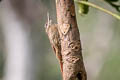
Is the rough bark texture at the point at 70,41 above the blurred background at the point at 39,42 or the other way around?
above

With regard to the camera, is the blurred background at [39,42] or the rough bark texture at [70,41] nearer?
the rough bark texture at [70,41]

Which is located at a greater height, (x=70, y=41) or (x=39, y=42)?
(x=70, y=41)

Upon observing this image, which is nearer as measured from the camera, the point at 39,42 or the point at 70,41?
the point at 70,41

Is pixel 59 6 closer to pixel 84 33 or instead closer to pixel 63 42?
pixel 63 42

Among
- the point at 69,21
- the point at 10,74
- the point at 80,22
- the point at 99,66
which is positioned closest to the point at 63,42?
the point at 69,21
